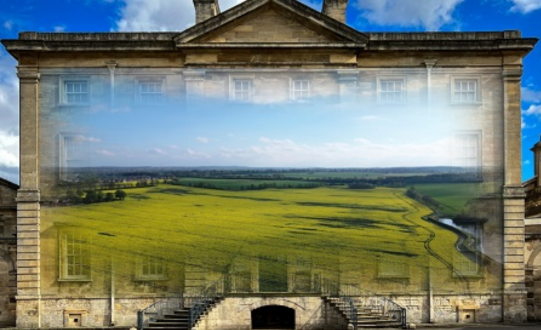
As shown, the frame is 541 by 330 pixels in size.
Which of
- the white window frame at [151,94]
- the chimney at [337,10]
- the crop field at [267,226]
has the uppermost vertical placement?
the chimney at [337,10]

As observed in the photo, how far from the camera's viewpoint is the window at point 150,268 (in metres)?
21.9

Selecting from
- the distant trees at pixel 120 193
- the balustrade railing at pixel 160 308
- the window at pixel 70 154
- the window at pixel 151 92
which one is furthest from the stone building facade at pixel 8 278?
the window at pixel 151 92

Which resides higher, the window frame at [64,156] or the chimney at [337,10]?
the chimney at [337,10]

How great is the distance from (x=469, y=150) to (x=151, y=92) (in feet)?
39.4

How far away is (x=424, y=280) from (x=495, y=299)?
268 centimetres

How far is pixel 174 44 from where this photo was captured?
21984mm

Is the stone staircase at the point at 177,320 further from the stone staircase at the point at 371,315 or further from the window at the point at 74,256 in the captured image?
the stone staircase at the point at 371,315

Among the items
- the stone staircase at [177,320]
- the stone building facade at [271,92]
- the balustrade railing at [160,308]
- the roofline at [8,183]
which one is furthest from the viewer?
the roofline at [8,183]

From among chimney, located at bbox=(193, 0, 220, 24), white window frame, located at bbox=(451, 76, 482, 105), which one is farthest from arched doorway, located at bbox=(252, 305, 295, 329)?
Answer: chimney, located at bbox=(193, 0, 220, 24)

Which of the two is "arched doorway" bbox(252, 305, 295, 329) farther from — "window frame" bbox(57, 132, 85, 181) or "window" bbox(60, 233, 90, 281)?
"window frame" bbox(57, 132, 85, 181)

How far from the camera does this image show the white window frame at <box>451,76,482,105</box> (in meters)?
22.4

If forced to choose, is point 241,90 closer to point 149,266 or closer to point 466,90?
point 149,266

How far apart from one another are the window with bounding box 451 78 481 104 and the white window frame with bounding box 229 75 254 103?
7577mm

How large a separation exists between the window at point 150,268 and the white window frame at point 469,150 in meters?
Result: 11.5
